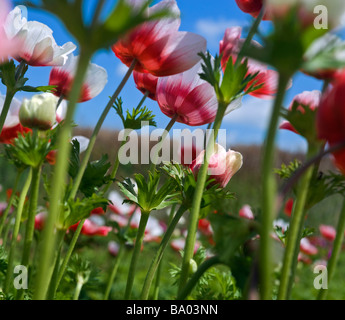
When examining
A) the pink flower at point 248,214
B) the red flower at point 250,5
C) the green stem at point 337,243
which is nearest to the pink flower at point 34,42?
the red flower at point 250,5

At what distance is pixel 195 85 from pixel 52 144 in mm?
269

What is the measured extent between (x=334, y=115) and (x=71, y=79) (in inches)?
24.2

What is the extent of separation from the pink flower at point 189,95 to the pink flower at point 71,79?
174 millimetres

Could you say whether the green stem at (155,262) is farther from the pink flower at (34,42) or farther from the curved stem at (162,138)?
the pink flower at (34,42)

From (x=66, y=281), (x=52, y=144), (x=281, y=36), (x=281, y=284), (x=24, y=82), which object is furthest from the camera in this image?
(x=66, y=281)

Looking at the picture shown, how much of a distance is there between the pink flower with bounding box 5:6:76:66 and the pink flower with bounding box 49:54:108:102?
0.18ft

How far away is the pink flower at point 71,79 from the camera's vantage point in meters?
0.83

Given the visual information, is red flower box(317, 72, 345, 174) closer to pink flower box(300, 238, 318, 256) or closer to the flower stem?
Result: the flower stem

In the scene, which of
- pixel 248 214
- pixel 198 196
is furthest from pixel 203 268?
pixel 248 214

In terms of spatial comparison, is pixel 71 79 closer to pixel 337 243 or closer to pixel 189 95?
pixel 189 95

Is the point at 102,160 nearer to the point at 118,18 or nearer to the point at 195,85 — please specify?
the point at 195,85

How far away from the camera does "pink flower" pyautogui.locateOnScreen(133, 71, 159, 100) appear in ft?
2.59
